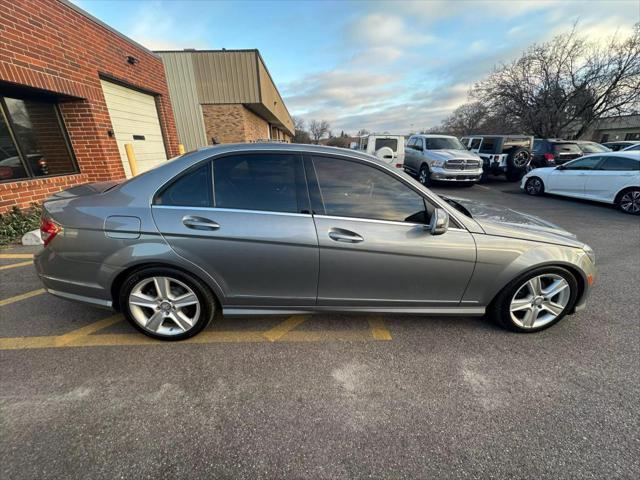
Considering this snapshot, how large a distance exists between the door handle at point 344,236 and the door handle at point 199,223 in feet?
2.89

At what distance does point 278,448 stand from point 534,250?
2.44 metres

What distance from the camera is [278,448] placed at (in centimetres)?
158

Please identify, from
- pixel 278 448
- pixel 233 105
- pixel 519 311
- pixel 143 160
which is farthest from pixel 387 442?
pixel 233 105

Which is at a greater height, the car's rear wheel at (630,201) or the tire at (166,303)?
the tire at (166,303)

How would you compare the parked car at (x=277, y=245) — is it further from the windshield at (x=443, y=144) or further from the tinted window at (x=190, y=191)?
the windshield at (x=443, y=144)

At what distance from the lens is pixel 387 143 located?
1137cm

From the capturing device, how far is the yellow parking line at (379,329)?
98.7 inches

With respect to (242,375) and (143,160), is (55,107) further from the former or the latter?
(242,375)

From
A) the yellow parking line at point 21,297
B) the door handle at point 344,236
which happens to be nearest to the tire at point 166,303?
the door handle at point 344,236

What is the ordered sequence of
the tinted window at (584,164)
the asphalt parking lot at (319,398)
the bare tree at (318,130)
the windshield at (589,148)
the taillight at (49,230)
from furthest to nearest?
the bare tree at (318,130), the windshield at (589,148), the tinted window at (584,164), the taillight at (49,230), the asphalt parking lot at (319,398)

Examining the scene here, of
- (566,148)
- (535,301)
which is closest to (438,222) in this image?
(535,301)

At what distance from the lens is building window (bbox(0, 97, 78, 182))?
4816 mm

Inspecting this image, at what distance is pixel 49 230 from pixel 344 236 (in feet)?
7.81

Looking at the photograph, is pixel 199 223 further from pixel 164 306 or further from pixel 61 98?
pixel 61 98
